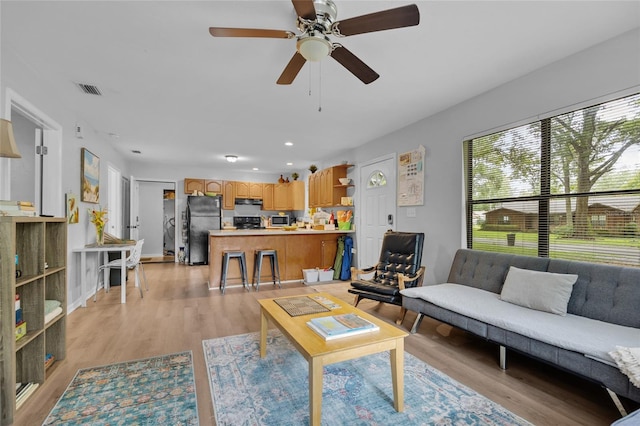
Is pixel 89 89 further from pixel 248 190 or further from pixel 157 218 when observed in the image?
pixel 157 218

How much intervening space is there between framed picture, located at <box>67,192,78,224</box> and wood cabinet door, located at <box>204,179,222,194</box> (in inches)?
166

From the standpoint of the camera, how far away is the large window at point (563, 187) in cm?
226

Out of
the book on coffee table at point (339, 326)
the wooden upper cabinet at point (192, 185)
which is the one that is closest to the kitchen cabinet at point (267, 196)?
the wooden upper cabinet at point (192, 185)

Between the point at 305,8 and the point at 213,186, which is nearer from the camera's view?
the point at 305,8

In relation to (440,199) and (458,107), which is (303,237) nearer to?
(440,199)

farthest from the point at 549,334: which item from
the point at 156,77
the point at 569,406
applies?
the point at 156,77

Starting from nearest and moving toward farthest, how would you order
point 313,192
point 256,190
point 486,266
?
point 486,266 < point 313,192 < point 256,190

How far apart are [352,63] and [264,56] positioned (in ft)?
2.77

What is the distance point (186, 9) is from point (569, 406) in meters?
3.51

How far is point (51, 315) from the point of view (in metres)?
2.18

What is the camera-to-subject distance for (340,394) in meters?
1.90


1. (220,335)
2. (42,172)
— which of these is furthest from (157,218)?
(220,335)

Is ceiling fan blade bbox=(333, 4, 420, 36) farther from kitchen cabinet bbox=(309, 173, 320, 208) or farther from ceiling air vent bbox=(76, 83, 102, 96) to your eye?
kitchen cabinet bbox=(309, 173, 320, 208)

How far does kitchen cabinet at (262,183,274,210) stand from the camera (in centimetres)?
862
